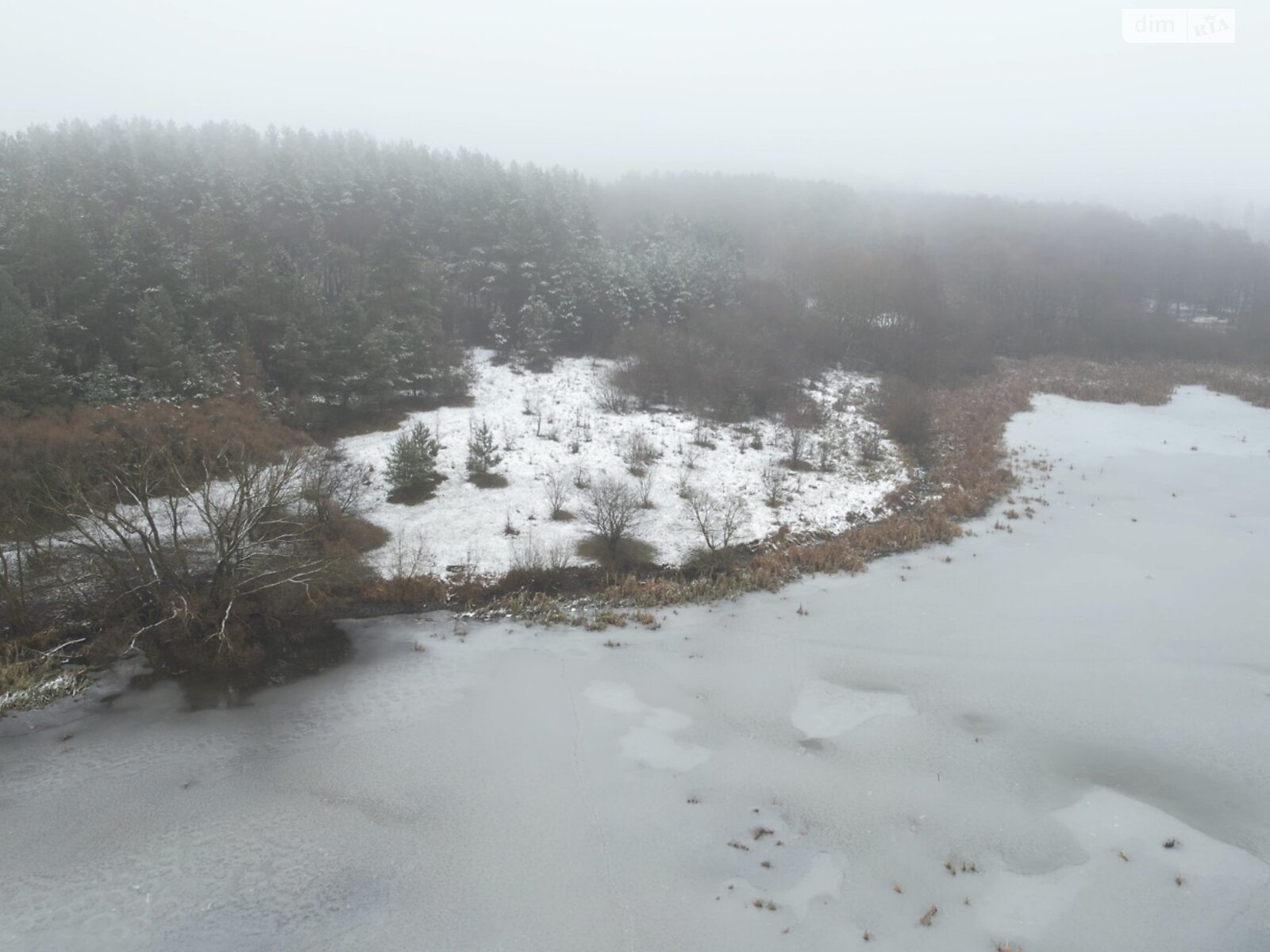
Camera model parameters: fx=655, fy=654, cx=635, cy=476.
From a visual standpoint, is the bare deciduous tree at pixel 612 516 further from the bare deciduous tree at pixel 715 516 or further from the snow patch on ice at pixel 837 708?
the snow patch on ice at pixel 837 708

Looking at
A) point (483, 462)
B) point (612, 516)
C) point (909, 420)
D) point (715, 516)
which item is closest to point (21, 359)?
point (483, 462)

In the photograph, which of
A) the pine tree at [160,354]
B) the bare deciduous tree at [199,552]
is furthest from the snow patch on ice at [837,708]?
the pine tree at [160,354]

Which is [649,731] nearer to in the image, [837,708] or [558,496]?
[837,708]

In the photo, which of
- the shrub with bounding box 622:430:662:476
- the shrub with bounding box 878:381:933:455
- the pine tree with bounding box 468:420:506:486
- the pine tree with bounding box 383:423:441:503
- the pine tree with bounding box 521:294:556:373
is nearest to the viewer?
the pine tree with bounding box 383:423:441:503

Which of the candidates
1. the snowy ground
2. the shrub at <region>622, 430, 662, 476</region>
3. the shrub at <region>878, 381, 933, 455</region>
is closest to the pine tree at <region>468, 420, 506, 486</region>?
the snowy ground

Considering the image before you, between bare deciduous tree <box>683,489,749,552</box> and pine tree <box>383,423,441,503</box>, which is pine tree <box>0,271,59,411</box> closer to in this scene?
pine tree <box>383,423,441,503</box>
